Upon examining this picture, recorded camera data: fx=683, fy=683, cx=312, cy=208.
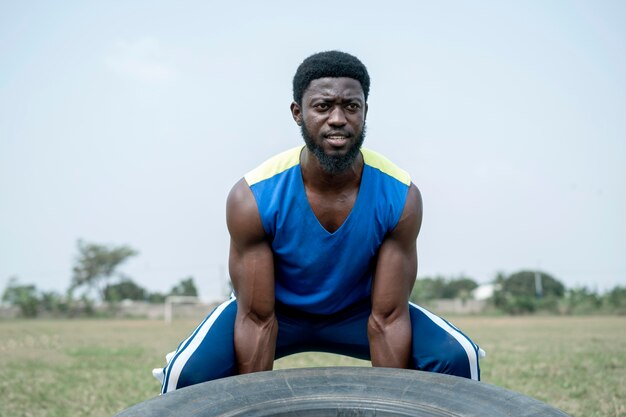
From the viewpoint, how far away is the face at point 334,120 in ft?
11.1

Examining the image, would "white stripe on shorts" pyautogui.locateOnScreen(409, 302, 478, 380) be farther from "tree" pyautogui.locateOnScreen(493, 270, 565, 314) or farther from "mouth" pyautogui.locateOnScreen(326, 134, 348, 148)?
"tree" pyautogui.locateOnScreen(493, 270, 565, 314)

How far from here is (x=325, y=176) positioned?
11.7ft

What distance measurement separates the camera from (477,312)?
34.8 m

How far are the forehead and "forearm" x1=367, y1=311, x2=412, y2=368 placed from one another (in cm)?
117

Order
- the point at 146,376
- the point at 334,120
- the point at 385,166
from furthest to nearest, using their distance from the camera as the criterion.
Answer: the point at 146,376, the point at 385,166, the point at 334,120

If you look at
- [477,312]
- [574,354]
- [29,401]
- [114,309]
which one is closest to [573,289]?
[477,312]

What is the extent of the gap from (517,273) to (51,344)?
50.1m

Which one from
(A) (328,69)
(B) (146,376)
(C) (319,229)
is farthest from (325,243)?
(B) (146,376)

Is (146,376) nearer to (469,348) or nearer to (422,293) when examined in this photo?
(469,348)

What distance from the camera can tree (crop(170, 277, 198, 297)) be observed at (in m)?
53.2

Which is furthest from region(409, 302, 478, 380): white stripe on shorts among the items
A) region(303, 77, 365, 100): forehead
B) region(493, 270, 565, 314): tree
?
region(493, 270, 565, 314): tree

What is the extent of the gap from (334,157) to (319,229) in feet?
1.28

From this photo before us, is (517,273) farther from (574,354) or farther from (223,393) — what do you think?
(223,393)

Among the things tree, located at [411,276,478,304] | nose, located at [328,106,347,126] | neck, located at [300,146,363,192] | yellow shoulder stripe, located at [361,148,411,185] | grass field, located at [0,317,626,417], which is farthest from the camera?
tree, located at [411,276,478,304]
